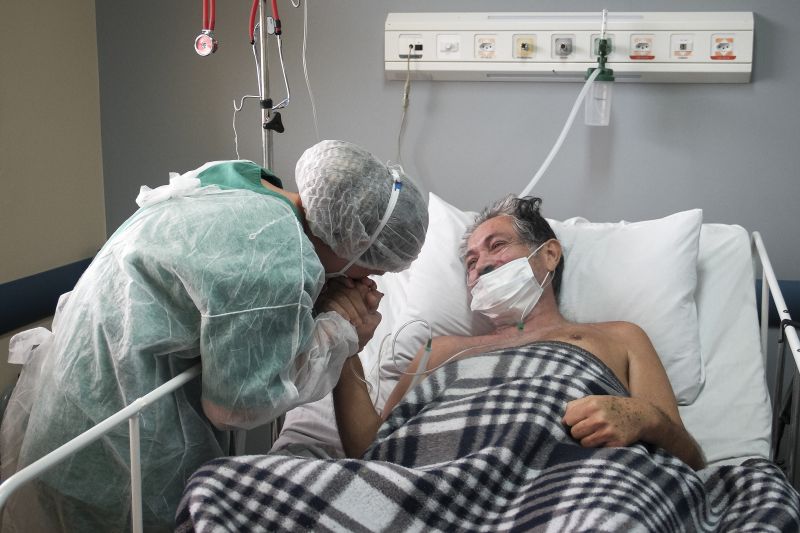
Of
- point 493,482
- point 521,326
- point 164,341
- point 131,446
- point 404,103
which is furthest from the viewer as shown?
→ point 404,103

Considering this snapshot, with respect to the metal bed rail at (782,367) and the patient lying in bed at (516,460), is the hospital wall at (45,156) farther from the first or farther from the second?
the metal bed rail at (782,367)

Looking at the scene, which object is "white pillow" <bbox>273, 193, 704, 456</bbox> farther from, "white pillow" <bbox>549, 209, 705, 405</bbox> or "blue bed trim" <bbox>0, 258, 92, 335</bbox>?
"blue bed trim" <bbox>0, 258, 92, 335</bbox>

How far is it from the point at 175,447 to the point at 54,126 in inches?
58.8

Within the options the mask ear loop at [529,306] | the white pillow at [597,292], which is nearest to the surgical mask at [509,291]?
the mask ear loop at [529,306]

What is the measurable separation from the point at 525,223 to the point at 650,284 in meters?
0.36

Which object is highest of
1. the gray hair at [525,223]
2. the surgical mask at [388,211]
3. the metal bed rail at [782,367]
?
the surgical mask at [388,211]

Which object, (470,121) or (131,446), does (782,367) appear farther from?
(131,446)

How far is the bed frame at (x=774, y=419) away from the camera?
1.04 metres

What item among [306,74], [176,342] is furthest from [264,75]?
[176,342]

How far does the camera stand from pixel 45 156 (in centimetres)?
251

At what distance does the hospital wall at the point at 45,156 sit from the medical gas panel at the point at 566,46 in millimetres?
960

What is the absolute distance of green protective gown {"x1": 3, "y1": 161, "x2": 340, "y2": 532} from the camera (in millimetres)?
1313

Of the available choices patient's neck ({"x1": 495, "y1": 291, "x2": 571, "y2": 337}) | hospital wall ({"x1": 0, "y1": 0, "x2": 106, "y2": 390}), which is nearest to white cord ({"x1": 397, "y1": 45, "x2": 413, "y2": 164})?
patient's neck ({"x1": 495, "y1": 291, "x2": 571, "y2": 337})

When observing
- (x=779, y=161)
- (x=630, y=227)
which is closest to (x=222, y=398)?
(x=630, y=227)
